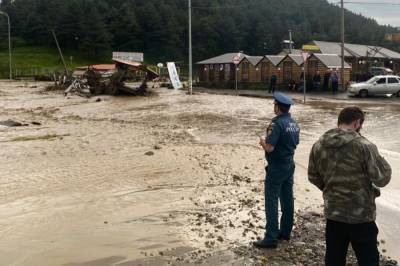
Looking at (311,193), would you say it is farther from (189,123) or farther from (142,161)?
(189,123)

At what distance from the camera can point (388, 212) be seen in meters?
8.05

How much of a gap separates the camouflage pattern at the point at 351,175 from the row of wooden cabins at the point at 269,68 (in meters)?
38.2

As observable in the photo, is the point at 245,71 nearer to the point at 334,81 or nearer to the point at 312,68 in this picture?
the point at 312,68

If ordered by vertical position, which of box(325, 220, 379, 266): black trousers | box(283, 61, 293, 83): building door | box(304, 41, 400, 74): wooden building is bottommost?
box(325, 220, 379, 266): black trousers

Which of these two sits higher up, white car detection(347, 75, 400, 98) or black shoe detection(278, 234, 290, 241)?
white car detection(347, 75, 400, 98)

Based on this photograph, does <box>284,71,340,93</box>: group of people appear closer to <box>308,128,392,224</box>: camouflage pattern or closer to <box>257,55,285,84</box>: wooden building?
<box>257,55,285,84</box>: wooden building

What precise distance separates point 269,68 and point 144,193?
3898 centimetres

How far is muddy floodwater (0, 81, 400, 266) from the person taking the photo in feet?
20.2

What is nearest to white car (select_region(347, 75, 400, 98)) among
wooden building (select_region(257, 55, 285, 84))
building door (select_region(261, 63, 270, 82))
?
wooden building (select_region(257, 55, 285, 84))

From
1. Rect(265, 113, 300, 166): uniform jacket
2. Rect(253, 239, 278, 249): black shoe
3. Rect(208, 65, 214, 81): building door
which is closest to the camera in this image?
Rect(265, 113, 300, 166): uniform jacket

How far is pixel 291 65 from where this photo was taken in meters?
44.2

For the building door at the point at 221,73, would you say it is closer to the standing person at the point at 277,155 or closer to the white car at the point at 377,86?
the white car at the point at 377,86

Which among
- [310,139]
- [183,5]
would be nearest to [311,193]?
[310,139]

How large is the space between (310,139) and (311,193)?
711cm
